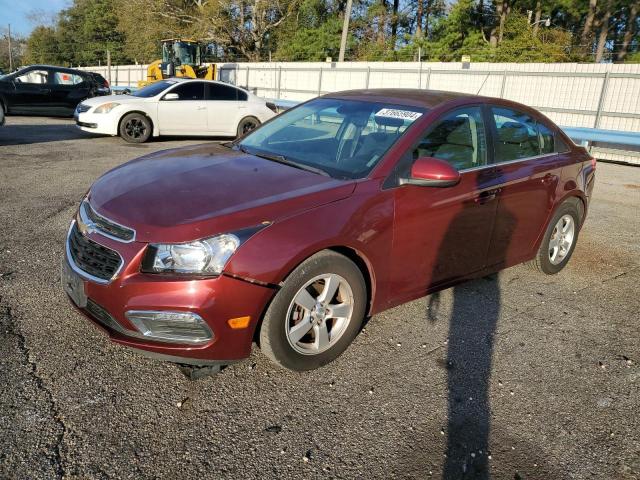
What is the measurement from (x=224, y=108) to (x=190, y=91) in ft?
2.81

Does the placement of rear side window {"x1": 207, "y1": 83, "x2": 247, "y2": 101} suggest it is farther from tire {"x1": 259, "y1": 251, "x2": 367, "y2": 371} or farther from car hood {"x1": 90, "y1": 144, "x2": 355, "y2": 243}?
tire {"x1": 259, "y1": 251, "x2": 367, "y2": 371}

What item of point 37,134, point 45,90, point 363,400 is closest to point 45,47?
point 45,90

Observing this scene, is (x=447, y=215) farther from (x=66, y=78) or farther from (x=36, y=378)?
(x=66, y=78)

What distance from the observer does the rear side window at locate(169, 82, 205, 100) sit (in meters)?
12.0

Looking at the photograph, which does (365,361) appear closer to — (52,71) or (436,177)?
(436,177)

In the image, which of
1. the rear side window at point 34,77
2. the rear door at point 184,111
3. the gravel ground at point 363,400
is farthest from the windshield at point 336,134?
the rear side window at point 34,77

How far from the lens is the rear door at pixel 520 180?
3.96 m

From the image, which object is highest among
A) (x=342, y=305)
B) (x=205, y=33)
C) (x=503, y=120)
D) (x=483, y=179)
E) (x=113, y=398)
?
(x=205, y=33)

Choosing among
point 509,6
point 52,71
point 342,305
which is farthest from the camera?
point 509,6

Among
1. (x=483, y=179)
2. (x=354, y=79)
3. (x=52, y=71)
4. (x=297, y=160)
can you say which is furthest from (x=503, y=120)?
(x=354, y=79)

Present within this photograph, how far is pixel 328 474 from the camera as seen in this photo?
91.1 inches

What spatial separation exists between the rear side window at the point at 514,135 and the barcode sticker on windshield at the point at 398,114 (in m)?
0.78

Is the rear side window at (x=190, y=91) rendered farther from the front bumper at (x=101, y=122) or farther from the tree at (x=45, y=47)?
the tree at (x=45, y=47)

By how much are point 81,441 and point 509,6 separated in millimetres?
38082
